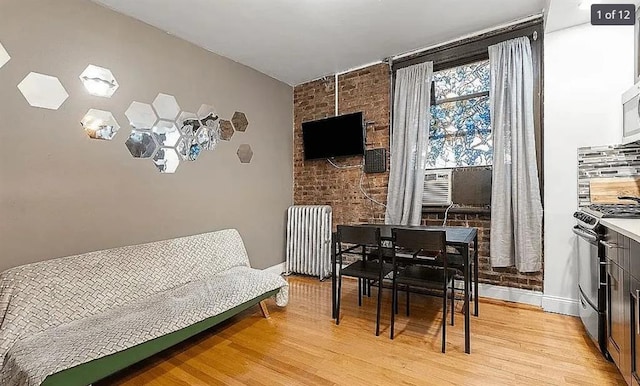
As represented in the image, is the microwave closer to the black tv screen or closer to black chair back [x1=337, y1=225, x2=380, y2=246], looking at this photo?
black chair back [x1=337, y1=225, x2=380, y2=246]

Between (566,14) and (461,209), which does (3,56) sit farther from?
(566,14)

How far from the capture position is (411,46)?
10.9ft

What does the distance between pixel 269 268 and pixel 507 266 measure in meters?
2.67

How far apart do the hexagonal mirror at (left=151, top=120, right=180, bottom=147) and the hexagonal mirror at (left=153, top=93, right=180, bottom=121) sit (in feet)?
0.19

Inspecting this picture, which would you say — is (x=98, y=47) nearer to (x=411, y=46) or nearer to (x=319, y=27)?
(x=319, y=27)

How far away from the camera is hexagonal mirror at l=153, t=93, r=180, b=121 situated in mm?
2834

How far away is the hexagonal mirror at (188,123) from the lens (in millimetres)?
3032

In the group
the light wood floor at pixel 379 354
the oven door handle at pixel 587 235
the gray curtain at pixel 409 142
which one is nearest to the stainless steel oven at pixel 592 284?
the oven door handle at pixel 587 235

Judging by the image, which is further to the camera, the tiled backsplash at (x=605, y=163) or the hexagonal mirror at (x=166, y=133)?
the hexagonal mirror at (x=166, y=133)

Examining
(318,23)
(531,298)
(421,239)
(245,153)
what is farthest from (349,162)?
(531,298)

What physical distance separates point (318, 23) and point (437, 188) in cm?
202

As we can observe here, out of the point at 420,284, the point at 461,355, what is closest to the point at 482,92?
the point at 420,284

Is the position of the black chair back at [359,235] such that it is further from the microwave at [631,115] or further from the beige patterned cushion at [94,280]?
the microwave at [631,115]

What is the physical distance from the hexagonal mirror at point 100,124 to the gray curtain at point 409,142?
270 cm
